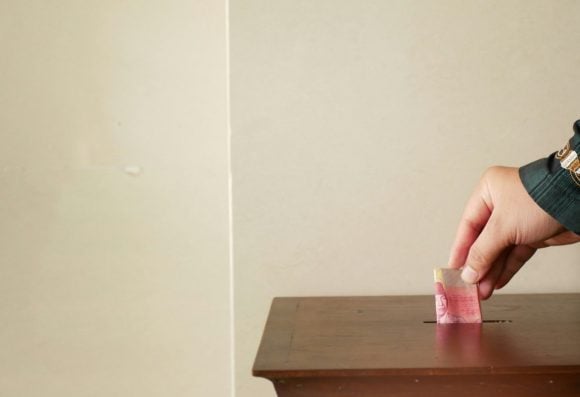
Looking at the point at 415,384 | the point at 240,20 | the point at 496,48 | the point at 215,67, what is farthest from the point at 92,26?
the point at 415,384

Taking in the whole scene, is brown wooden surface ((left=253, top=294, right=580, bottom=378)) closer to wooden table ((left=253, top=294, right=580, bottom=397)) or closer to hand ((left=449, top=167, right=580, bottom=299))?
wooden table ((left=253, top=294, right=580, bottom=397))

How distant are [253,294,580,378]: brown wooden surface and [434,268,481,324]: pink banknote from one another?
2cm

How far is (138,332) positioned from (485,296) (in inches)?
43.0

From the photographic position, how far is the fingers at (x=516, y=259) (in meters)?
1.31

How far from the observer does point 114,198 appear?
2.02 m

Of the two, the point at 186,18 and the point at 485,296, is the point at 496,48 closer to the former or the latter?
the point at 485,296

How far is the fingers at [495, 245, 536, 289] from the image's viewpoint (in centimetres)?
131

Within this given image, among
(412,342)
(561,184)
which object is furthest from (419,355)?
(561,184)

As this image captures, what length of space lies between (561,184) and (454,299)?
391mm

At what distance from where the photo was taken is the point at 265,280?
1.75 metres

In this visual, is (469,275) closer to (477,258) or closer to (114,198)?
(477,258)

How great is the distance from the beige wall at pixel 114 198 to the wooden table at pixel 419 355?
2.17 feet

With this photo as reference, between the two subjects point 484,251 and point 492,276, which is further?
point 492,276

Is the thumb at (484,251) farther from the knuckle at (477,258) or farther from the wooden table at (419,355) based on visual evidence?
the wooden table at (419,355)
